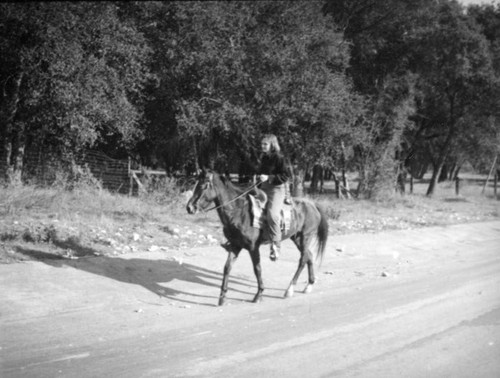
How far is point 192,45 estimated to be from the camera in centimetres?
1614

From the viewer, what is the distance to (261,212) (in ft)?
30.8

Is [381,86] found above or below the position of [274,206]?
above

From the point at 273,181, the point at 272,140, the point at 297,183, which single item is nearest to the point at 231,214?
the point at 273,181

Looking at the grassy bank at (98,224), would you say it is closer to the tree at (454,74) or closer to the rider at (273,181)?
the rider at (273,181)

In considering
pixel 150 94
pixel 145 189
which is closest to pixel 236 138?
pixel 150 94

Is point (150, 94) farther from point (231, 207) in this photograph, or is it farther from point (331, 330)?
point (331, 330)

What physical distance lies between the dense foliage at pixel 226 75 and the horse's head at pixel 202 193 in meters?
4.14

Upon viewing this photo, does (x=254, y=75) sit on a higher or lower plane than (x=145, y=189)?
higher

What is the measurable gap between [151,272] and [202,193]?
2.36 metres

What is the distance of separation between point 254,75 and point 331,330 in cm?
1236

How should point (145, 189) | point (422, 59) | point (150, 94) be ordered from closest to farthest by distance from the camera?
point (145, 189)
point (150, 94)
point (422, 59)

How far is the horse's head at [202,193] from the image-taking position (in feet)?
28.9

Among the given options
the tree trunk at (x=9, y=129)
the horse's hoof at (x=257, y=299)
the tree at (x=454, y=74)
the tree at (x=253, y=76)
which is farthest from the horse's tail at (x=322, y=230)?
the tree at (x=454, y=74)

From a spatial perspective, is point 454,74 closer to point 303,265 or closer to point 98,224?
point 303,265
